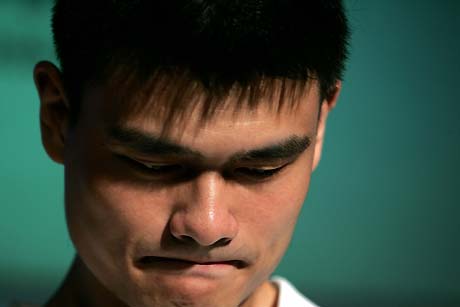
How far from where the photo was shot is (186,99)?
78cm

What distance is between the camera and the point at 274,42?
770 mm

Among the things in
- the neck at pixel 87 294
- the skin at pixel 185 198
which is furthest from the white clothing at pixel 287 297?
the skin at pixel 185 198

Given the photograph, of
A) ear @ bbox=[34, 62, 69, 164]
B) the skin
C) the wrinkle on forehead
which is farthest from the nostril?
ear @ bbox=[34, 62, 69, 164]

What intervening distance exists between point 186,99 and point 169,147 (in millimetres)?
50

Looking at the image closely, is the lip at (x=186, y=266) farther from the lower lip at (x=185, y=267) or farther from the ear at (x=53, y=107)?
the ear at (x=53, y=107)

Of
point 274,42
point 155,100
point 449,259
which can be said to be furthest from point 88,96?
point 449,259

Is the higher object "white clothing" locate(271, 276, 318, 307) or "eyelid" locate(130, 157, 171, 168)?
"eyelid" locate(130, 157, 171, 168)

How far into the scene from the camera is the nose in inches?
31.0

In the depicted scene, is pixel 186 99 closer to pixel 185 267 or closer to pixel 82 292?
pixel 185 267

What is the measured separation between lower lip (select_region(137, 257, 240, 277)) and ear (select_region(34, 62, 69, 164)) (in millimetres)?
185

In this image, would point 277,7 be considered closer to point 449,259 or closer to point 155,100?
point 155,100

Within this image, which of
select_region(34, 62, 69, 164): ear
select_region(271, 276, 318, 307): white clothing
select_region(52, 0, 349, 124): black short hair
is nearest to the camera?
select_region(52, 0, 349, 124): black short hair

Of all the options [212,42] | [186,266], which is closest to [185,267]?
[186,266]

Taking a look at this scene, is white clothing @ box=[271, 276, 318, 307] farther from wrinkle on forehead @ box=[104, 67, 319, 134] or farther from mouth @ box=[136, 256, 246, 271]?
wrinkle on forehead @ box=[104, 67, 319, 134]
